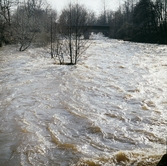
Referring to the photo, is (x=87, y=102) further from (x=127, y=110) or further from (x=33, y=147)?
(x=33, y=147)

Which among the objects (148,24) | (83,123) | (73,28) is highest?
(148,24)

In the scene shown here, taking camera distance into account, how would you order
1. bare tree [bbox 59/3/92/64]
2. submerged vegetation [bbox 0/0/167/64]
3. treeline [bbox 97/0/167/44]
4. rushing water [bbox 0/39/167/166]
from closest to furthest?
rushing water [bbox 0/39/167/166], bare tree [bbox 59/3/92/64], submerged vegetation [bbox 0/0/167/64], treeline [bbox 97/0/167/44]

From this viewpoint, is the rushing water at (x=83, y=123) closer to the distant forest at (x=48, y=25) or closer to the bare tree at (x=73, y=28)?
the bare tree at (x=73, y=28)

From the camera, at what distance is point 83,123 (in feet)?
14.5

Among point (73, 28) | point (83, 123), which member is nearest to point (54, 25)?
point (73, 28)

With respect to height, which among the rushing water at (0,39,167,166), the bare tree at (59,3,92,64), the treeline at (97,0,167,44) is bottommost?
the rushing water at (0,39,167,166)

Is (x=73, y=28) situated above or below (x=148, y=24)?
below

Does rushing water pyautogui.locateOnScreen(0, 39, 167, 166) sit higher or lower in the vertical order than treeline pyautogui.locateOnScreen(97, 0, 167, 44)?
lower

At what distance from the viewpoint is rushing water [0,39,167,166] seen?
3.20m

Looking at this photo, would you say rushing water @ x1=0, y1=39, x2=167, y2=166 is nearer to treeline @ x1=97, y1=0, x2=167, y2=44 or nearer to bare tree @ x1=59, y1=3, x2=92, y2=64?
bare tree @ x1=59, y1=3, x2=92, y2=64

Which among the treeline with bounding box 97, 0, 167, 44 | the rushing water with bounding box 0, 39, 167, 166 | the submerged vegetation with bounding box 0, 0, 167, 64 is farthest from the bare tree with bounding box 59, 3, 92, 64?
the treeline with bounding box 97, 0, 167, 44

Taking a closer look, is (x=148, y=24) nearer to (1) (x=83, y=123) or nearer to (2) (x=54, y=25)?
(2) (x=54, y=25)

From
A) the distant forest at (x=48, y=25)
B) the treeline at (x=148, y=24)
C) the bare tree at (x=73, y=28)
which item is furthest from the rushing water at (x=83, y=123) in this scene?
the treeline at (x=148, y=24)

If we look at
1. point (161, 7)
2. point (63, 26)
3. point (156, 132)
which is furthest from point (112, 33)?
point (156, 132)
